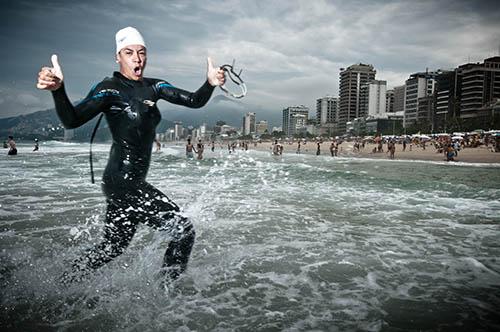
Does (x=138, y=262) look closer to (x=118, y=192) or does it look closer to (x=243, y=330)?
(x=118, y=192)

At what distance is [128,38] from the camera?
107 inches

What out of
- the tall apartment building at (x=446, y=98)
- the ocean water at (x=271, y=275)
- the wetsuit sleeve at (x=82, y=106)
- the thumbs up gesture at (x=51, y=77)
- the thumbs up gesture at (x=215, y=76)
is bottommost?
the ocean water at (x=271, y=275)

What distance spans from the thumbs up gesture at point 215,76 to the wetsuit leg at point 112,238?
4.87ft

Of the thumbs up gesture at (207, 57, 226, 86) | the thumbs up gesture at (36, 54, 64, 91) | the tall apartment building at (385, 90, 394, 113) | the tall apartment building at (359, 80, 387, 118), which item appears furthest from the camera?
the tall apartment building at (385, 90, 394, 113)

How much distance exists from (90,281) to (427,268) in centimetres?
387

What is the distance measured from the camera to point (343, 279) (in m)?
3.49

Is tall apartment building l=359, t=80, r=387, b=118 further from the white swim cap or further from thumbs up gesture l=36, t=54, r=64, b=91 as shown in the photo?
thumbs up gesture l=36, t=54, r=64, b=91

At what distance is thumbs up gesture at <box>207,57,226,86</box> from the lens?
3.00 metres

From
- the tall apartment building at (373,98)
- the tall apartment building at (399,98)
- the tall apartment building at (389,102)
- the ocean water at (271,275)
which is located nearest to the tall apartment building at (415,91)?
the tall apartment building at (373,98)

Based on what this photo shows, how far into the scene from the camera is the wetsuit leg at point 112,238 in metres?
2.74

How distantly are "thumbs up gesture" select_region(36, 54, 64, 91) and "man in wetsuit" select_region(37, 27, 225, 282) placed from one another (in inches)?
15.2

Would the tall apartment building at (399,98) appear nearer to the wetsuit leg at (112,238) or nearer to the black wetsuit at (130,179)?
the black wetsuit at (130,179)

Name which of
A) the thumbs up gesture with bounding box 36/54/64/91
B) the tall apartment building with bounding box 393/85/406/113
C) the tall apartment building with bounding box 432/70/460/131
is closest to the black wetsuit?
the thumbs up gesture with bounding box 36/54/64/91

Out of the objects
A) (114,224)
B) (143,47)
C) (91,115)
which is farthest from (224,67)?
(114,224)
